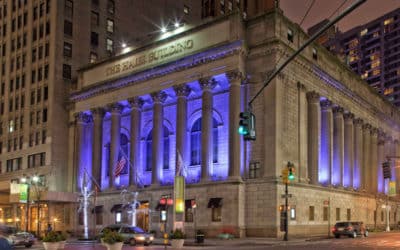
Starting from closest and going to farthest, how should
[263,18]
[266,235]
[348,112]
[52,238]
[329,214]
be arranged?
[52,238] < [266,235] < [263,18] < [329,214] < [348,112]

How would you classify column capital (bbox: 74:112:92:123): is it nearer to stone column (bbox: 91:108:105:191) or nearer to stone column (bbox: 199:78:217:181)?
stone column (bbox: 91:108:105:191)

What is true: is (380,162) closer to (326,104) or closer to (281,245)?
(326,104)

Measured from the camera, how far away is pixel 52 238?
34.4 meters

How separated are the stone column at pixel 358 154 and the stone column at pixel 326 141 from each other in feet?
30.8

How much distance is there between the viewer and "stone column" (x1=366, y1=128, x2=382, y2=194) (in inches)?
3056

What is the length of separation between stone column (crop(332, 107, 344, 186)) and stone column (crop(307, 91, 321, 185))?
6.36 m

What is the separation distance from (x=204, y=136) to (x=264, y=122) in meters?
6.49

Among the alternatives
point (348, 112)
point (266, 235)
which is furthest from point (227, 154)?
point (348, 112)

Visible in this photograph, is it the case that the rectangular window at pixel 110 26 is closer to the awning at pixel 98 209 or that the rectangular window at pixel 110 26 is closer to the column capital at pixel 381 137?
the awning at pixel 98 209

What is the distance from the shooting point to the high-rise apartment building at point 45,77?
74438 millimetres

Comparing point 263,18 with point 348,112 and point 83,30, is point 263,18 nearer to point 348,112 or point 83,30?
point 348,112

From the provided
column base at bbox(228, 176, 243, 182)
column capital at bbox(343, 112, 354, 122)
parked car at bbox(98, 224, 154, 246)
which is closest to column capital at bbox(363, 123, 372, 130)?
column capital at bbox(343, 112, 354, 122)

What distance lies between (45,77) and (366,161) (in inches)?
1814

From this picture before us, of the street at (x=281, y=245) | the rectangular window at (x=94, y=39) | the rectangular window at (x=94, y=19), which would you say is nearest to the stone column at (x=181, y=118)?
the street at (x=281, y=245)
